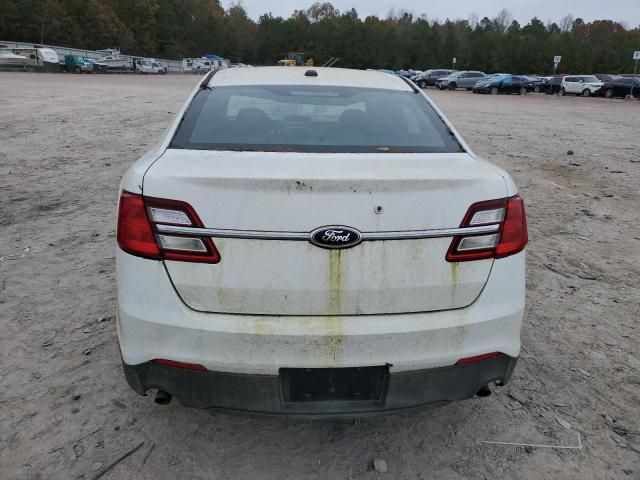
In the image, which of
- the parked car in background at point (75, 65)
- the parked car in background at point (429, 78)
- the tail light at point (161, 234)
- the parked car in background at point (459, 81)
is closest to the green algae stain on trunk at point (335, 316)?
the tail light at point (161, 234)

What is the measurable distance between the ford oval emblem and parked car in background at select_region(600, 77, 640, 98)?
4339 centimetres

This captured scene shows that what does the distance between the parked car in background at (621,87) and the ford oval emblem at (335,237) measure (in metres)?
43.4

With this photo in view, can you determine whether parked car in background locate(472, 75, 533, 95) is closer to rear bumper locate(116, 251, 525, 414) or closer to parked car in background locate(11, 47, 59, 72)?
parked car in background locate(11, 47, 59, 72)

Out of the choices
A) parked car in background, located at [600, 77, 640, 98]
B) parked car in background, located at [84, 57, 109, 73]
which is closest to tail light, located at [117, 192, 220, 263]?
parked car in background, located at [600, 77, 640, 98]

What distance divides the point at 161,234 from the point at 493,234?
1.29 metres

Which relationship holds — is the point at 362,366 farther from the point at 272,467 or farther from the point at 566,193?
the point at 566,193

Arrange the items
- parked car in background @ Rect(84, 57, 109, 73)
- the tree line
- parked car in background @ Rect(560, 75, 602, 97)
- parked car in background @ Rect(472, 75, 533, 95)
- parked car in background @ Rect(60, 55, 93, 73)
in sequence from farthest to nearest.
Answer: the tree line → parked car in background @ Rect(84, 57, 109, 73) → parked car in background @ Rect(60, 55, 93, 73) → parked car in background @ Rect(560, 75, 602, 97) → parked car in background @ Rect(472, 75, 533, 95)

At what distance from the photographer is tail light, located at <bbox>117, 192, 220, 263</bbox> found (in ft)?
6.57

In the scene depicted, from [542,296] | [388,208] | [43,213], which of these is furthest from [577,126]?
[388,208]

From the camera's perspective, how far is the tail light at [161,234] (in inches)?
78.9

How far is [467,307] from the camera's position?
215cm

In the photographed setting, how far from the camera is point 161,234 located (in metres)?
2.04

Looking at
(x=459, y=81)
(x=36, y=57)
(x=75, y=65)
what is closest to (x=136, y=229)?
(x=459, y=81)

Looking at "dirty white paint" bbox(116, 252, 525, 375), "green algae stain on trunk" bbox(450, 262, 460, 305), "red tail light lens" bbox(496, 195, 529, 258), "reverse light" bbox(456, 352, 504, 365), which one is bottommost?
"reverse light" bbox(456, 352, 504, 365)
